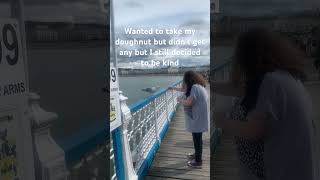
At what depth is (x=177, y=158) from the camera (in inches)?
111

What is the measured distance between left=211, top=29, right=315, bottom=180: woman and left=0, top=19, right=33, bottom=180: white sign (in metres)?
0.59

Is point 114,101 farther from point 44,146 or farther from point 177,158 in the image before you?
point 44,146

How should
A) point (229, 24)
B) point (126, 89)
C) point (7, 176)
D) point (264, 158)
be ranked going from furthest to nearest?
point (126, 89) < point (229, 24) < point (264, 158) < point (7, 176)

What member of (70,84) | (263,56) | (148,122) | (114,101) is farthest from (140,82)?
(148,122)

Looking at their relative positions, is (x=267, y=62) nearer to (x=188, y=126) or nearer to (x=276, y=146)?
(x=276, y=146)

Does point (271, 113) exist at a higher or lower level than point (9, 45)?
lower

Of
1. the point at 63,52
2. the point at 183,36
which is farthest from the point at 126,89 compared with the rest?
the point at 63,52

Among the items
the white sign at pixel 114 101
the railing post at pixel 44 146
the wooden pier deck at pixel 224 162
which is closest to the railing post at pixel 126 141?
the white sign at pixel 114 101

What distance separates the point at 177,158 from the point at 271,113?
5.05ft

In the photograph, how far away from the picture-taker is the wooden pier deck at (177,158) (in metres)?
2.73

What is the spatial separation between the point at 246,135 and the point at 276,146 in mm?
93

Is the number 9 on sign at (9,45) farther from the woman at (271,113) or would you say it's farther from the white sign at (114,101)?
the white sign at (114,101)

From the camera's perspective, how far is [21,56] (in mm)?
1342

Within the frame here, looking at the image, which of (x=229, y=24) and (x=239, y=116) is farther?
(x=229, y=24)
